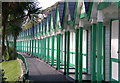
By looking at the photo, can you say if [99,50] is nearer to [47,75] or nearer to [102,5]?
[102,5]

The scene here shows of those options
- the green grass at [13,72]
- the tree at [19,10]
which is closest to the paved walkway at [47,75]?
the green grass at [13,72]

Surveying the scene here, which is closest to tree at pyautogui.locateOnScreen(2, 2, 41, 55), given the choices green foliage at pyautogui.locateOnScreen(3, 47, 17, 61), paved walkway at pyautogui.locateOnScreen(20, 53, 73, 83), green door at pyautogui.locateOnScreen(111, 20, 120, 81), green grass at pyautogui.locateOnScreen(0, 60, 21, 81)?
green door at pyautogui.locateOnScreen(111, 20, 120, 81)

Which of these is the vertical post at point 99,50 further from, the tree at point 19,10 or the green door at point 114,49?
the tree at point 19,10

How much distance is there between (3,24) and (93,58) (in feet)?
13.6

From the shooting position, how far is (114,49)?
12859 millimetres

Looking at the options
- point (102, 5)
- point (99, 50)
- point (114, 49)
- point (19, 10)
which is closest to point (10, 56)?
point (19, 10)

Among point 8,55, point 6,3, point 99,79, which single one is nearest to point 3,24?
point 6,3

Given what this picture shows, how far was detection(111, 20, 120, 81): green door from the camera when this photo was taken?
1241 centimetres

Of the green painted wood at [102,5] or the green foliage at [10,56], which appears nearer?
the green painted wood at [102,5]

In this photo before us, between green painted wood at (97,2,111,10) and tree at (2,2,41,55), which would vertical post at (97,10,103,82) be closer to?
green painted wood at (97,2,111,10)

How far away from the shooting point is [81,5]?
530 inches

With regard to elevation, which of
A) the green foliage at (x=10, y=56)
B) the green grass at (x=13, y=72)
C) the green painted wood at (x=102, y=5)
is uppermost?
the green painted wood at (x=102, y=5)

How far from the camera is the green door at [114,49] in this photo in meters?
12.4

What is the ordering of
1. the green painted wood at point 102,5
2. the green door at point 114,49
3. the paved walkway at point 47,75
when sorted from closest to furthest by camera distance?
the green painted wood at point 102,5, the green door at point 114,49, the paved walkway at point 47,75
